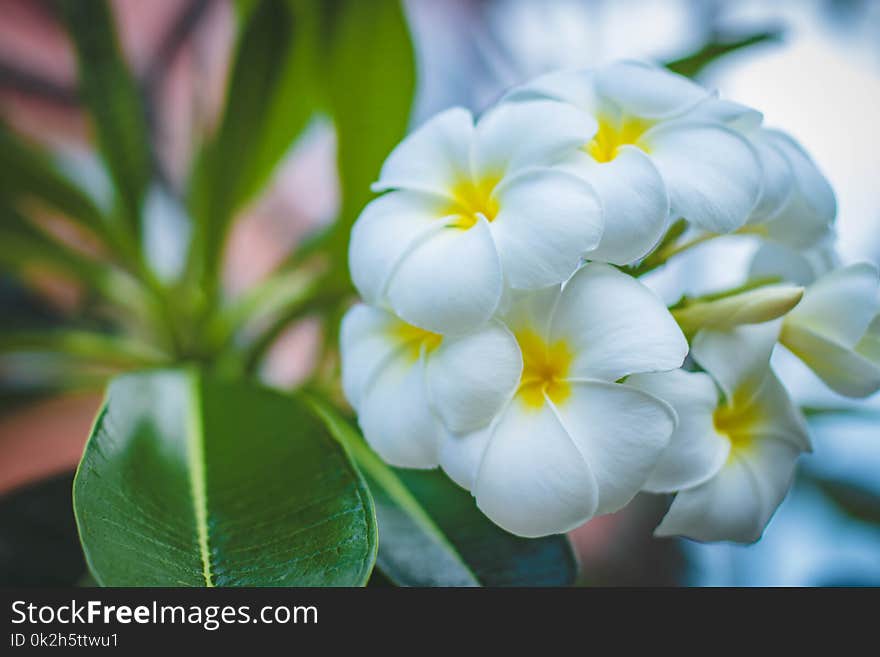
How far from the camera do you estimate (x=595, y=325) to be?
30 cm

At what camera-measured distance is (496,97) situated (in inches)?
18.8

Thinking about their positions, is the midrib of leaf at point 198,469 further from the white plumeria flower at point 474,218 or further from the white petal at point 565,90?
the white petal at point 565,90

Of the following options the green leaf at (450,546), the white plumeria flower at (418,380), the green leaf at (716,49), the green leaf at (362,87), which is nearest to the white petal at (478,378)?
the white plumeria flower at (418,380)

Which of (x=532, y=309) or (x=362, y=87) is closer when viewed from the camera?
(x=532, y=309)

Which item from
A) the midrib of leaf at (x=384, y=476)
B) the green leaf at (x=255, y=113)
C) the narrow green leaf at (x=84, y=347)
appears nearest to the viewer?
the midrib of leaf at (x=384, y=476)

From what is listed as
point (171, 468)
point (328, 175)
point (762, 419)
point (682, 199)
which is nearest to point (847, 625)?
point (762, 419)

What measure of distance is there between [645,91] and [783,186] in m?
0.08

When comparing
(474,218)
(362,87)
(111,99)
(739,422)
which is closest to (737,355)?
(739,422)

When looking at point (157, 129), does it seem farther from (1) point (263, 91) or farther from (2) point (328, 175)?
(1) point (263, 91)

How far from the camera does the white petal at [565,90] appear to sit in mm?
358

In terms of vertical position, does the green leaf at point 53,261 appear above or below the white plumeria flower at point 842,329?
below

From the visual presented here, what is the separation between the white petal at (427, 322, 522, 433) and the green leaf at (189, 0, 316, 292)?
1.16 feet

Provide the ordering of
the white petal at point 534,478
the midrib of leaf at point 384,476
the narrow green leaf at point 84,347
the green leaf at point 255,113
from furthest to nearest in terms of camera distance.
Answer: the narrow green leaf at point 84,347 → the green leaf at point 255,113 → the midrib of leaf at point 384,476 → the white petal at point 534,478

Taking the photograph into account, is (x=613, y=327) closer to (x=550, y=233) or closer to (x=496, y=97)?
(x=550, y=233)
